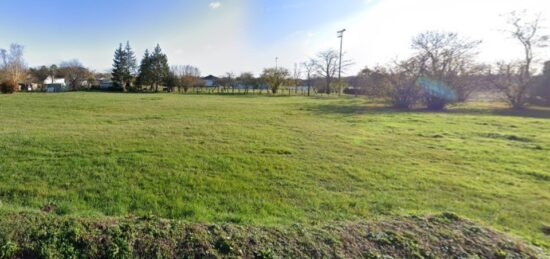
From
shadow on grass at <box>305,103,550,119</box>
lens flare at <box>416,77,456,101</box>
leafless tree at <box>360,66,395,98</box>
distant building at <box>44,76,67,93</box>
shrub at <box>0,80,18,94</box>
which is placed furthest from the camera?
distant building at <box>44,76,67,93</box>

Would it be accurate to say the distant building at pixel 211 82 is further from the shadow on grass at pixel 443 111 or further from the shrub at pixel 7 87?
the shadow on grass at pixel 443 111

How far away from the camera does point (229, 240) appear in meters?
2.96

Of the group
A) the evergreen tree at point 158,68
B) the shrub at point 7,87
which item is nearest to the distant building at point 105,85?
the evergreen tree at point 158,68

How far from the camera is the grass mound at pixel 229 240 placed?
2.81 m

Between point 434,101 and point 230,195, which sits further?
point 434,101

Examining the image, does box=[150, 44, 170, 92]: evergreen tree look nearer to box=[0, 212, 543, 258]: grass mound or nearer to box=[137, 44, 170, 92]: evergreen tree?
box=[137, 44, 170, 92]: evergreen tree

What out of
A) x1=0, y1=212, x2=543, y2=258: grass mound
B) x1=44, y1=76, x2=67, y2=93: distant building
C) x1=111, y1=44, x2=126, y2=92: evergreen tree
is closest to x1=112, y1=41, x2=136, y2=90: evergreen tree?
x1=111, y1=44, x2=126, y2=92: evergreen tree

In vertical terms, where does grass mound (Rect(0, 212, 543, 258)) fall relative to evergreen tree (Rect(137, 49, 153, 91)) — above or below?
below

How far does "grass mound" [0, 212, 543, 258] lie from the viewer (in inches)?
111

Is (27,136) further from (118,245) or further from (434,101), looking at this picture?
(434,101)

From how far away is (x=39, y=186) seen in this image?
467cm

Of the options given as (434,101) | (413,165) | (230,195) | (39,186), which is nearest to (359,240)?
(230,195)

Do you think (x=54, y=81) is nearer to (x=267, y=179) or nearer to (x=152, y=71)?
(x=152, y=71)

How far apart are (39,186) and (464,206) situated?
23.0ft
